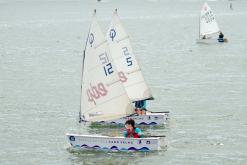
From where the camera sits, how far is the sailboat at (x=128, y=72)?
46.9 m

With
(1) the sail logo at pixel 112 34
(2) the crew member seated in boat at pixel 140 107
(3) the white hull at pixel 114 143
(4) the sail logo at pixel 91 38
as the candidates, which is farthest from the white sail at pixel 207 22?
(3) the white hull at pixel 114 143

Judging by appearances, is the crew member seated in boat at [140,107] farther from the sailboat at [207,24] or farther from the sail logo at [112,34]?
the sailboat at [207,24]

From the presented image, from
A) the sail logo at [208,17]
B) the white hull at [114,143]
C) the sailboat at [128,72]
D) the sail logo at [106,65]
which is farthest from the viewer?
the sail logo at [208,17]

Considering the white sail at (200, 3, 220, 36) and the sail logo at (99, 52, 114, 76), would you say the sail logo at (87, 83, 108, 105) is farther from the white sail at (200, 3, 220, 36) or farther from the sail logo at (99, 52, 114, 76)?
the white sail at (200, 3, 220, 36)

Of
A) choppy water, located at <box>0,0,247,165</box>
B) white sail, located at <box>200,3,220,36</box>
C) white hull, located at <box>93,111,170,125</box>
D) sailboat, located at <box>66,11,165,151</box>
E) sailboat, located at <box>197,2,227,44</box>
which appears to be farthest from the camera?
white sail, located at <box>200,3,220,36</box>

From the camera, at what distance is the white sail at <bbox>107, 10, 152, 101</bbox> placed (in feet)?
154

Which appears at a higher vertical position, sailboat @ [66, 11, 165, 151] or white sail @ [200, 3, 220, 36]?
white sail @ [200, 3, 220, 36]

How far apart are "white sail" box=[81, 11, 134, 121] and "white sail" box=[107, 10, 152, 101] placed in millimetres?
5271

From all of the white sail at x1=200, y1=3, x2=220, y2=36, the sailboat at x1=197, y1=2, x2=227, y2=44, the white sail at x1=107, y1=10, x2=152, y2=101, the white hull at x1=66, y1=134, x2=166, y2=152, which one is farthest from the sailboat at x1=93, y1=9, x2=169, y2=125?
the white sail at x1=200, y1=3, x2=220, y2=36

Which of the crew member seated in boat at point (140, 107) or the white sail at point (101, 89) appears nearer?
the white sail at point (101, 89)

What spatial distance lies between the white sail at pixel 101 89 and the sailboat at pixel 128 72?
178 inches

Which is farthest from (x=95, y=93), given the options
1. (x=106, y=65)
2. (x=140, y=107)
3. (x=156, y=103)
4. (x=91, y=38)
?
(x=156, y=103)

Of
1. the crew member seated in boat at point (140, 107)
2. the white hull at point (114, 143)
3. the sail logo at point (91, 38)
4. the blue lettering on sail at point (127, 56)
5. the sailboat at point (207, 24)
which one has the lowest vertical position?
the white hull at point (114, 143)

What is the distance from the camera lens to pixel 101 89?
42.1 metres
